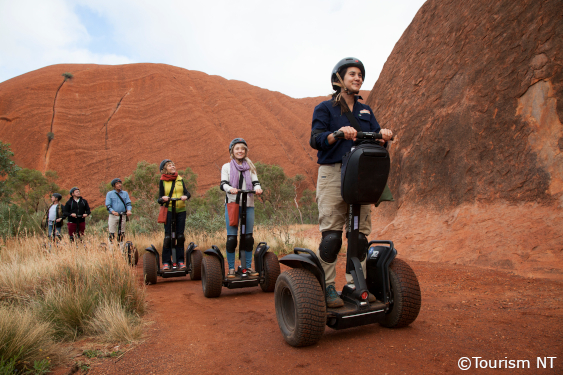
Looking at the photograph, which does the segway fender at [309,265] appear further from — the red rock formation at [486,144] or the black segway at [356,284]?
the red rock formation at [486,144]

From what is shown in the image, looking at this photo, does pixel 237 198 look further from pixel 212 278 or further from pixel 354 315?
pixel 354 315

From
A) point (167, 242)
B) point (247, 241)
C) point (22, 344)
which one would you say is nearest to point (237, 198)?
point (247, 241)

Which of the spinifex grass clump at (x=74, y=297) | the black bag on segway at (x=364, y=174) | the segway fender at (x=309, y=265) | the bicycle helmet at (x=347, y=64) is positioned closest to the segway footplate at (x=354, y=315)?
the segway fender at (x=309, y=265)

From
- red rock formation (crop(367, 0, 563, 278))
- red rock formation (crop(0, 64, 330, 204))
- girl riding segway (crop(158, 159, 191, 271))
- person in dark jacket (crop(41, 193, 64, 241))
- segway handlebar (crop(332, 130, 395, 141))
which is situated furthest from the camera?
red rock formation (crop(0, 64, 330, 204))

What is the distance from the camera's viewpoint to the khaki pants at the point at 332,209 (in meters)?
2.94

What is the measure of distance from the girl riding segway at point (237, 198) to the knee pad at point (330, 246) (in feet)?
7.16

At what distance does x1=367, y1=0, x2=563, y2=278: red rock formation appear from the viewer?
5816 mm

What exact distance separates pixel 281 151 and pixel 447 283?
140ft

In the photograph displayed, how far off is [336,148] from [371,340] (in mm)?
1650

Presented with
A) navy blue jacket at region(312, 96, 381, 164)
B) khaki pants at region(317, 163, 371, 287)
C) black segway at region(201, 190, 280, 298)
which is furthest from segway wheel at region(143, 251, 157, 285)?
navy blue jacket at region(312, 96, 381, 164)

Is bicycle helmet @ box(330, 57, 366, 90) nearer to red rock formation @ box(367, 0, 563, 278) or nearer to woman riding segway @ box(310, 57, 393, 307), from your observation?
woman riding segway @ box(310, 57, 393, 307)

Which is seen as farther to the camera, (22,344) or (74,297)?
(74,297)

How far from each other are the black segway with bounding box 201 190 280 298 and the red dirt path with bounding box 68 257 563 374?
0.46 metres

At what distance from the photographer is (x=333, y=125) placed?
125 inches
